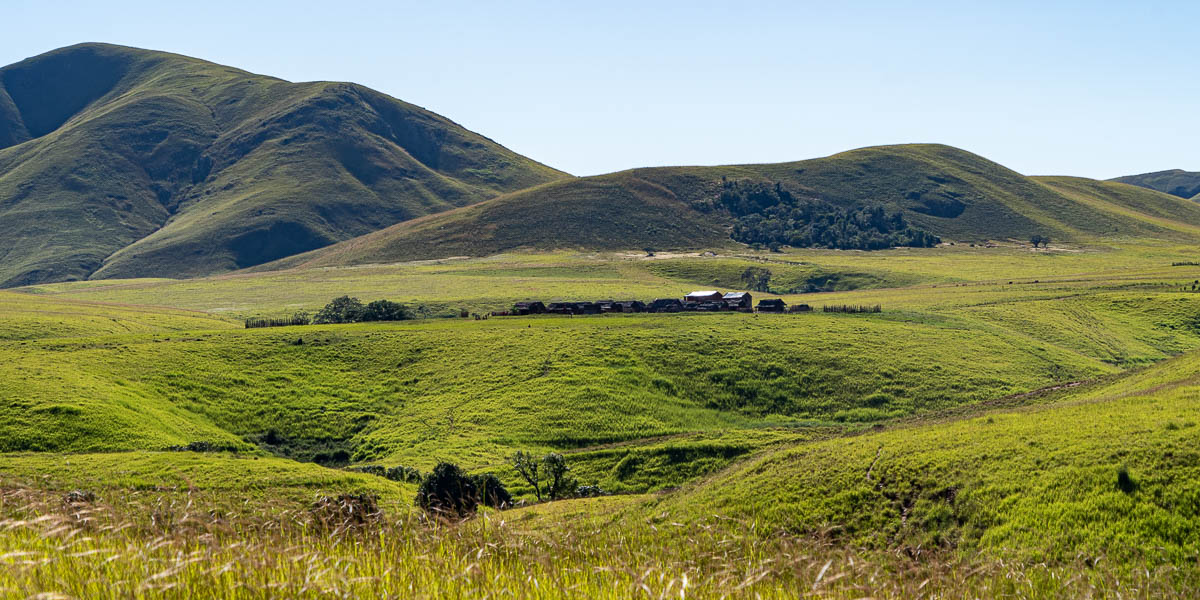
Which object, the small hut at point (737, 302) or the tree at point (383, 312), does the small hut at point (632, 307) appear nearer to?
the small hut at point (737, 302)

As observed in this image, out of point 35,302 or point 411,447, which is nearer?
point 411,447

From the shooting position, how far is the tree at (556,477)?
184 ft

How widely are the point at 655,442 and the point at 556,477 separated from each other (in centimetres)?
1509

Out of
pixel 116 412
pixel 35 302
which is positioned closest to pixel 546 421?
pixel 116 412

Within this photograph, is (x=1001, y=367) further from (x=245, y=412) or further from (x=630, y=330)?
(x=245, y=412)

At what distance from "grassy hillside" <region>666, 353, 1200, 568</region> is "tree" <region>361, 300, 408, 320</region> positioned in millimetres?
85499

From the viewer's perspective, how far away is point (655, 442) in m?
70.0

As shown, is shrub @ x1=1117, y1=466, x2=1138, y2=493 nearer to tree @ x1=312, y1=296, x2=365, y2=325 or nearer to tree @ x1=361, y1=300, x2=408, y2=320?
tree @ x1=361, y1=300, x2=408, y2=320

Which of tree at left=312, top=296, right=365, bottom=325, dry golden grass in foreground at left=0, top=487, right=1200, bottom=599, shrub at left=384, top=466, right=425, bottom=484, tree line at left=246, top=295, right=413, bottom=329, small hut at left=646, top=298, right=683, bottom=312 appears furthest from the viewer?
small hut at left=646, top=298, right=683, bottom=312

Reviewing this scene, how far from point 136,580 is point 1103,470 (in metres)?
33.1

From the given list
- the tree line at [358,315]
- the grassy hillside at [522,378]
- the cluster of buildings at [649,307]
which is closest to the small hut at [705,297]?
the cluster of buildings at [649,307]

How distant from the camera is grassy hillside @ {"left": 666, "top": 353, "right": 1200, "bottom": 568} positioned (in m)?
27.9

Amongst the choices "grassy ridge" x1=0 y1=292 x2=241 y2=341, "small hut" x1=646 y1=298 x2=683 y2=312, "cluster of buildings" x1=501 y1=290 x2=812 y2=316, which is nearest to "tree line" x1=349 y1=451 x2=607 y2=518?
"cluster of buildings" x1=501 y1=290 x2=812 y2=316

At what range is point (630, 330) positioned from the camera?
105m
